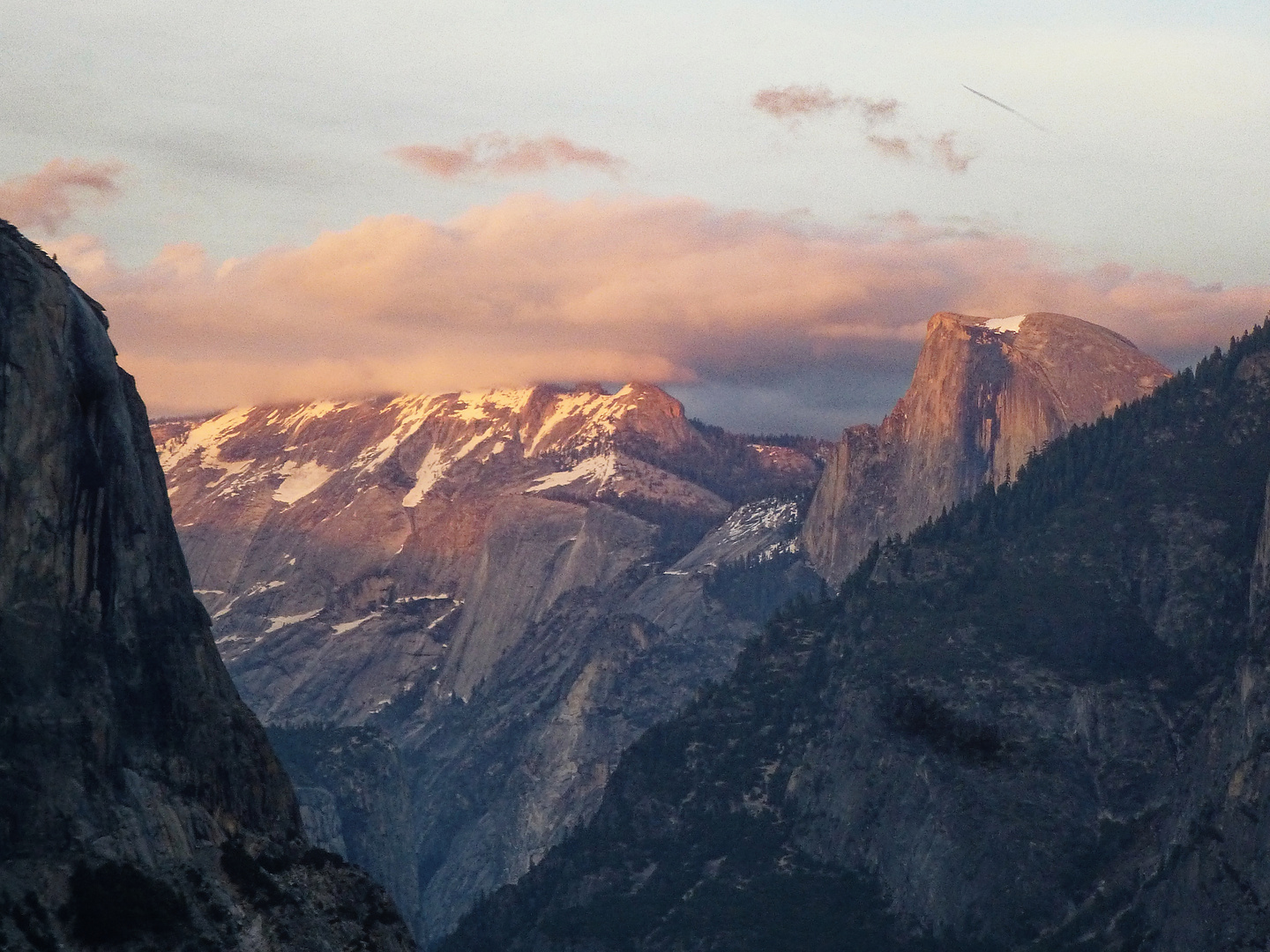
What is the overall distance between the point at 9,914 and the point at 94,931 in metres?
6.64

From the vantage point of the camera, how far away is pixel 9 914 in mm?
196125

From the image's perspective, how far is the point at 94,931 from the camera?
199 meters
